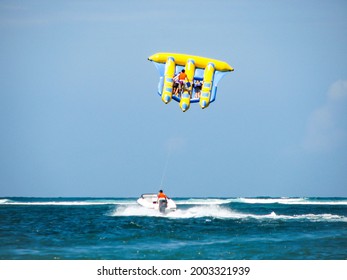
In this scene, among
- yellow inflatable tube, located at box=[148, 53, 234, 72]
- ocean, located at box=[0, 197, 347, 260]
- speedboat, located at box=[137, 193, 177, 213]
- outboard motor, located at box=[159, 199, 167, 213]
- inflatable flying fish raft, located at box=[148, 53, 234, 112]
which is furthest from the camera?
speedboat, located at box=[137, 193, 177, 213]

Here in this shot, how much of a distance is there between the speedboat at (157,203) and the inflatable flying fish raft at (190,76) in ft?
35.1

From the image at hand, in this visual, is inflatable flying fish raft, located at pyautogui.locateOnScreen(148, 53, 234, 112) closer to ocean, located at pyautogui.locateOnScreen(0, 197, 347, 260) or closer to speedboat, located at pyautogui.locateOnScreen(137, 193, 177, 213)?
ocean, located at pyautogui.locateOnScreen(0, 197, 347, 260)

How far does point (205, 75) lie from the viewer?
2889 cm

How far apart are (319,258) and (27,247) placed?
10850 millimetres

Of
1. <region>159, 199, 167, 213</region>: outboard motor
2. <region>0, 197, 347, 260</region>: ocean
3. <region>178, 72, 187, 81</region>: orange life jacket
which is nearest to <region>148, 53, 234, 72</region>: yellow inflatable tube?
<region>178, 72, 187, 81</region>: orange life jacket

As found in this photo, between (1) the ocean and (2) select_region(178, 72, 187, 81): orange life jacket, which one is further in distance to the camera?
(2) select_region(178, 72, 187, 81): orange life jacket

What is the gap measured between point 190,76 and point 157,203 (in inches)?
467

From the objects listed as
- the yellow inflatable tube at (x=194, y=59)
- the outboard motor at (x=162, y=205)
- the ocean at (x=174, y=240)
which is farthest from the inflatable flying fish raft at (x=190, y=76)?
the outboard motor at (x=162, y=205)

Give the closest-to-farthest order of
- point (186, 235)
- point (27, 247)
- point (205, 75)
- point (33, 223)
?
point (27, 247), point (205, 75), point (186, 235), point (33, 223)

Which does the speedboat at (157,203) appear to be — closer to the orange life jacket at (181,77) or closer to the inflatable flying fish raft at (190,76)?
the inflatable flying fish raft at (190,76)

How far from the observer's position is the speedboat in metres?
38.5

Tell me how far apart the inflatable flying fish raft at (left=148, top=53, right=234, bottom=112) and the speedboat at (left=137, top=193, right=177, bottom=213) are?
10.7 meters
